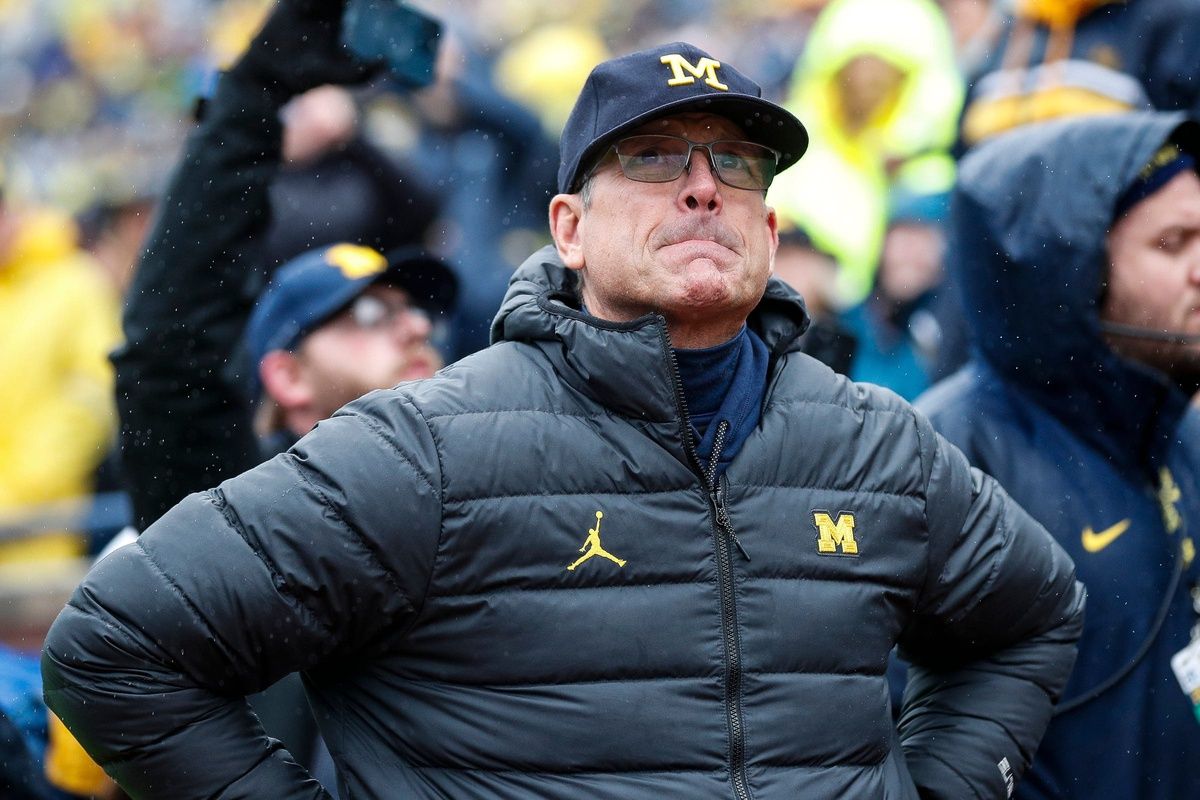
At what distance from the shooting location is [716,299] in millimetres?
2516

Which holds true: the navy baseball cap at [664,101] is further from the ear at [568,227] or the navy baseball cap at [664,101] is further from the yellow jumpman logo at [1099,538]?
the yellow jumpman logo at [1099,538]

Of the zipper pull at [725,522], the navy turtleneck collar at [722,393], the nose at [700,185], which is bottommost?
the zipper pull at [725,522]

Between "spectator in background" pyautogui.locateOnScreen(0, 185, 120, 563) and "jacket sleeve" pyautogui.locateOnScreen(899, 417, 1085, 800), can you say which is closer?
"jacket sleeve" pyautogui.locateOnScreen(899, 417, 1085, 800)

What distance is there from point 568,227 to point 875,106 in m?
3.65

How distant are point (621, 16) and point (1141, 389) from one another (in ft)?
15.3

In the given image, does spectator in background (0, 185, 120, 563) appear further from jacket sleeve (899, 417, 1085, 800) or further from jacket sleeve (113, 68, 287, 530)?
jacket sleeve (899, 417, 1085, 800)

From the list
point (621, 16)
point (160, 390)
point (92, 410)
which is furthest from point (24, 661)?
point (621, 16)

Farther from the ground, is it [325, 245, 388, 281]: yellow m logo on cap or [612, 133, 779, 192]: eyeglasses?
[612, 133, 779, 192]: eyeglasses

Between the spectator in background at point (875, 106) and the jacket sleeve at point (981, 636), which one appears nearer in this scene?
the jacket sleeve at point (981, 636)

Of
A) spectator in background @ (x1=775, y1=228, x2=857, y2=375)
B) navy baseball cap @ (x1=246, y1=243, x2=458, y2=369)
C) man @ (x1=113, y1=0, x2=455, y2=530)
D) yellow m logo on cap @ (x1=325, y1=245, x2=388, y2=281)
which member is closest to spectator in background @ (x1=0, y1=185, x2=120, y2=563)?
navy baseball cap @ (x1=246, y1=243, x2=458, y2=369)

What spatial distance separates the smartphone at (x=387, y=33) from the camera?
137 inches

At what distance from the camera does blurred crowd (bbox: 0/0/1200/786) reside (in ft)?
17.5

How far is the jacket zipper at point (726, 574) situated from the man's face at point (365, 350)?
158cm

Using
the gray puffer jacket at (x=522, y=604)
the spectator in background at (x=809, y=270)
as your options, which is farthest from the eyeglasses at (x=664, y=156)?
the spectator in background at (x=809, y=270)
